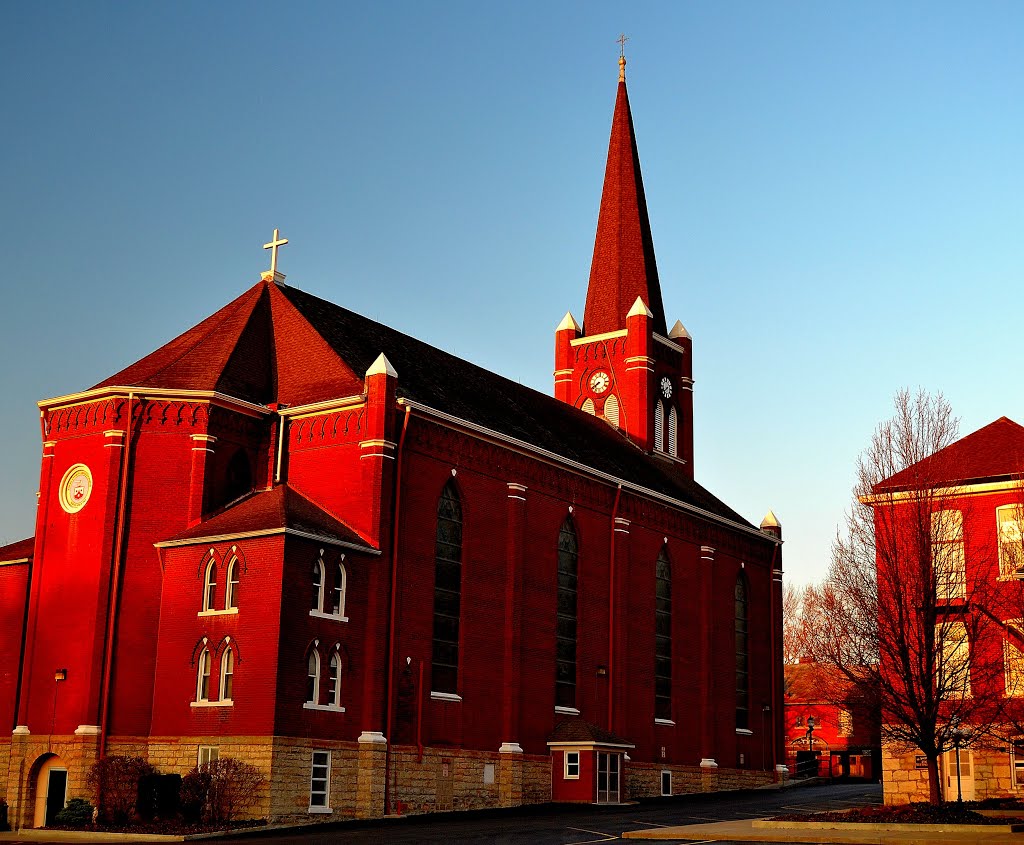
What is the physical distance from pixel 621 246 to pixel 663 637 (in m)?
23.3

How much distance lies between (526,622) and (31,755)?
16.5m

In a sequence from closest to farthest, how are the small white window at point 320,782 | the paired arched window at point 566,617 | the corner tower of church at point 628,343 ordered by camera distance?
the small white window at point 320,782 < the paired arched window at point 566,617 < the corner tower of church at point 628,343

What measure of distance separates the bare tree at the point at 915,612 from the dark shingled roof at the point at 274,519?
46.3 feet

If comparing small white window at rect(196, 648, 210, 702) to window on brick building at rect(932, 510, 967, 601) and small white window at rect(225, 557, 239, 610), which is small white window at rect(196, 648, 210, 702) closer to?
small white window at rect(225, 557, 239, 610)

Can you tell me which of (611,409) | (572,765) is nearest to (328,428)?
(572,765)

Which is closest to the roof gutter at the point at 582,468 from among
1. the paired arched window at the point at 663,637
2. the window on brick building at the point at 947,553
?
the paired arched window at the point at 663,637

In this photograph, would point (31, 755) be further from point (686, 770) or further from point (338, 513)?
point (686, 770)

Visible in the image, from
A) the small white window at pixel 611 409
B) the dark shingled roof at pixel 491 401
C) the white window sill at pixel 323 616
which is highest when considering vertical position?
the small white window at pixel 611 409

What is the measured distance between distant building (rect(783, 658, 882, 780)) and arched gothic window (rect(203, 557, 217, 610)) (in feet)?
72.0

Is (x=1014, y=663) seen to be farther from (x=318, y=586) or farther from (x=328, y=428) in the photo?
(x=328, y=428)

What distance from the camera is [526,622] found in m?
45.4

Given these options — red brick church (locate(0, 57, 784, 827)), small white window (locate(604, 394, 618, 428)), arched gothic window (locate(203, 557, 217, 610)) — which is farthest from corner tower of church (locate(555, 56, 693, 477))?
arched gothic window (locate(203, 557, 217, 610))

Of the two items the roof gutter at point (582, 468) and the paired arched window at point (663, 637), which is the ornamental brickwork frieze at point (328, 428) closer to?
the roof gutter at point (582, 468)

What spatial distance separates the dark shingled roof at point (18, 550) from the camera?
43.3 m
